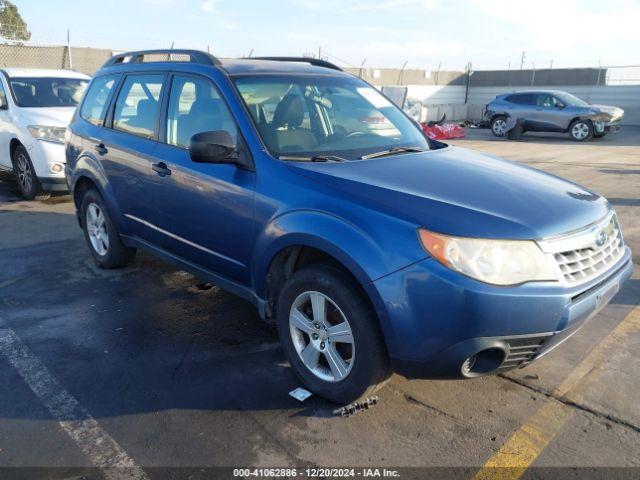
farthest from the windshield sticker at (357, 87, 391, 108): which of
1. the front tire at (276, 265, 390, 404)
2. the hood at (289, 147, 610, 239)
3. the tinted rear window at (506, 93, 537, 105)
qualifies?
the tinted rear window at (506, 93, 537, 105)

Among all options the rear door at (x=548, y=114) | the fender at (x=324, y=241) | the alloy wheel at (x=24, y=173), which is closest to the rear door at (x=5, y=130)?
the alloy wheel at (x=24, y=173)

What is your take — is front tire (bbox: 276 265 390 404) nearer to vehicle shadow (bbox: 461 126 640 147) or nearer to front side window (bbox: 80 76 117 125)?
front side window (bbox: 80 76 117 125)

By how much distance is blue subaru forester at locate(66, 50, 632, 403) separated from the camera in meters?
2.53

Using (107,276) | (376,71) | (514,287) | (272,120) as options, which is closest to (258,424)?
(514,287)

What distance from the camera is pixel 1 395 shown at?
3.19m

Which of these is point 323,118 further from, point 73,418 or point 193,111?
point 73,418

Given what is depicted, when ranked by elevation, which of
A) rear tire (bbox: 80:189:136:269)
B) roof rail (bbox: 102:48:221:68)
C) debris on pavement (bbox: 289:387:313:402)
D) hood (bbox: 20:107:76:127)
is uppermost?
roof rail (bbox: 102:48:221:68)

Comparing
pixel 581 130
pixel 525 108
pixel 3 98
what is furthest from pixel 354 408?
pixel 525 108

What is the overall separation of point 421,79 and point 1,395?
92.8ft

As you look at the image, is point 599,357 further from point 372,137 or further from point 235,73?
point 235,73

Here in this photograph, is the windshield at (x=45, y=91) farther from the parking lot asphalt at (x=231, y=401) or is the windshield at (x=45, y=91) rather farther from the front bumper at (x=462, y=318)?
the front bumper at (x=462, y=318)

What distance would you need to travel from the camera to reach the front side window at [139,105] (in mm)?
4221

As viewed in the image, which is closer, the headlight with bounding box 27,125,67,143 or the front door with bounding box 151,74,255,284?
the front door with bounding box 151,74,255,284

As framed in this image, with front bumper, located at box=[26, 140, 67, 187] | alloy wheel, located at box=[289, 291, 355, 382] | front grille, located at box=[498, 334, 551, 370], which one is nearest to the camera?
front grille, located at box=[498, 334, 551, 370]
